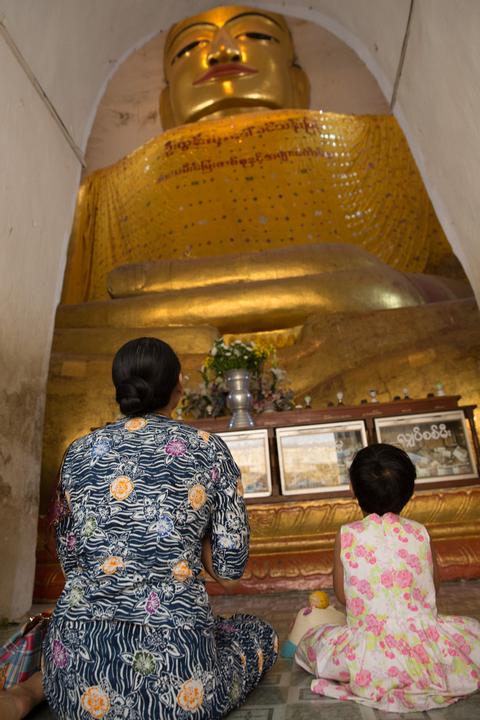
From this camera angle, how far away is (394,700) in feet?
4.06

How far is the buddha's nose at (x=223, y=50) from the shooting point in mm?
6531

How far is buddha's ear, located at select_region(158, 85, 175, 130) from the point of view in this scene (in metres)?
7.35

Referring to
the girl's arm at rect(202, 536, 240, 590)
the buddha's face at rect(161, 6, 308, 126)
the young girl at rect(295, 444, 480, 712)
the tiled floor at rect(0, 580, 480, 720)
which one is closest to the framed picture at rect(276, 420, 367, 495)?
the tiled floor at rect(0, 580, 480, 720)

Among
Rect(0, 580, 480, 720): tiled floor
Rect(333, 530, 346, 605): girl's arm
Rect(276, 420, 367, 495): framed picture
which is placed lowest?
Rect(0, 580, 480, 720): tiled floor

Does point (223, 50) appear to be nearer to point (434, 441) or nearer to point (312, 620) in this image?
point (434, 441)

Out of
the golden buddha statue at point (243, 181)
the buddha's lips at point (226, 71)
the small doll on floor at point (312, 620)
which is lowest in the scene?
the small doll on floor at point (312, 620)

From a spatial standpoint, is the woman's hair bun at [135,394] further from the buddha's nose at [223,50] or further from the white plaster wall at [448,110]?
the buddha's nose at [223,50]

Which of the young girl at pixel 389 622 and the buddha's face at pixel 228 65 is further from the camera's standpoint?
the buddha's face at pixel 228 65

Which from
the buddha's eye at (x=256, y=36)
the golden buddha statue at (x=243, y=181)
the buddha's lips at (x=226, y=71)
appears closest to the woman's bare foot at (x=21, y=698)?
the golden buddha statue at (x=243, y=181)

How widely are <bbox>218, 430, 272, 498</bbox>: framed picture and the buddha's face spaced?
478cm

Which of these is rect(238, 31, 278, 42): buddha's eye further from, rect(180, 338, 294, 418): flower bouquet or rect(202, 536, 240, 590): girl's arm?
rect(202, 536, 240, 590): girl's arm

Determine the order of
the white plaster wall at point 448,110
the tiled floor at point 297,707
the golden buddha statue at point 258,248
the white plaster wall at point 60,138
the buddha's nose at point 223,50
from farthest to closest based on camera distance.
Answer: the buddha's nose at point 223,50 < the golden buddha statue at point 258,248 < the white plaster wall at point 60,138 < the white plaster wall at point 448,110 < the tiled floor at point 297,707

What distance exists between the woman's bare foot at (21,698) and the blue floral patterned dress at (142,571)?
130mm

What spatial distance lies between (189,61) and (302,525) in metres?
5.72
